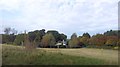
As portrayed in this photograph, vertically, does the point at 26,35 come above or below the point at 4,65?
above

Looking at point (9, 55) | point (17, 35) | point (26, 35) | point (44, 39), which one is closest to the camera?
point (9, 55)

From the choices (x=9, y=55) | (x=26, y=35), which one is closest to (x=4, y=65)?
(x=9, y=55)

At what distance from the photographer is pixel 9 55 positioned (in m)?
11.3

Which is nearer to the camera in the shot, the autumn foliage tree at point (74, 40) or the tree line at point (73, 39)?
the tree line at point (73, 39)

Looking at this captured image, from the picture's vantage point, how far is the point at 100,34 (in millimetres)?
22859

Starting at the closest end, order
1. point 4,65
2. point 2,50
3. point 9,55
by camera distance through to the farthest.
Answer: point 4,65 < point 9,55 < point 2,50

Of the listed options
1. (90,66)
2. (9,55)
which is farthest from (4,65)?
(90,66)

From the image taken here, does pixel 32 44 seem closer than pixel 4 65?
No

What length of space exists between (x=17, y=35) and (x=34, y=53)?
6403mm

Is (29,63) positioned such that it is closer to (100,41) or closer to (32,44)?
(32,44)

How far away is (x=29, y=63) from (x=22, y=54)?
130cm

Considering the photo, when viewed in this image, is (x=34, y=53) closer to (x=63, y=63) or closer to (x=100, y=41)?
(x=63, y=63)

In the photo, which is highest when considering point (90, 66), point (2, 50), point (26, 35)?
point (26, 35)

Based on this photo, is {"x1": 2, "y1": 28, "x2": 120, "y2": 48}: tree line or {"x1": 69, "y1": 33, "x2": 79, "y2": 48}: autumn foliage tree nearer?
{"x1": 2, "y1": 28, "x2": 120, "y2": 48}: tree line
